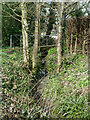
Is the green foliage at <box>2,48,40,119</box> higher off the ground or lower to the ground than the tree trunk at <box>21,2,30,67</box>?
lower

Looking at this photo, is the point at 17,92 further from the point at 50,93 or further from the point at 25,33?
the point at 25,33

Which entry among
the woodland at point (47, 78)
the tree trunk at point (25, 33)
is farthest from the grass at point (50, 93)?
the tree trunk at point (25, 33)

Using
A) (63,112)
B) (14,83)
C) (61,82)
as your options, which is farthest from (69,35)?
(63,112)

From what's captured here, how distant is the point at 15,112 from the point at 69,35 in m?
4.94

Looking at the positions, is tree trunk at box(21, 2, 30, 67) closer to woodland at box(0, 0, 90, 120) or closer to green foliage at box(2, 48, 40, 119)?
woodland at box(0, 0, 90, 120)

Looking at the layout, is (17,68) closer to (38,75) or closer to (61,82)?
(38,75)

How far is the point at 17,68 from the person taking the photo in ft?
14.2

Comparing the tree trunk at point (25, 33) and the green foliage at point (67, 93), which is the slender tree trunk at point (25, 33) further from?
the green foliage at point (67, 93)

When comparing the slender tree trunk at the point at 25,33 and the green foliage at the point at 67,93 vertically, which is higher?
the slender tree trunk at the point at 25,33

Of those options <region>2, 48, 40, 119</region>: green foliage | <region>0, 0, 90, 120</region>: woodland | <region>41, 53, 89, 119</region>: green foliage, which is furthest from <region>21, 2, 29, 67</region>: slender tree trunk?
<region>41, 53, 89, 119</region>: green foliage

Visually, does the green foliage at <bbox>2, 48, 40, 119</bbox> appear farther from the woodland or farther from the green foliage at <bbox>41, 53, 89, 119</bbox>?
the green foliage at <bbox>41, 53, 89, 119</bbox>

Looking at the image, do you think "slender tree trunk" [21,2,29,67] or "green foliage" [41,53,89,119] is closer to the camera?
"green foliage" [41,53,89,119]

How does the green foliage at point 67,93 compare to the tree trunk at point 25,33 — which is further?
the tree trunk at point 25,33

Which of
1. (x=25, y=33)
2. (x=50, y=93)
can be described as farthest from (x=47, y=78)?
(x=25, y=33)
